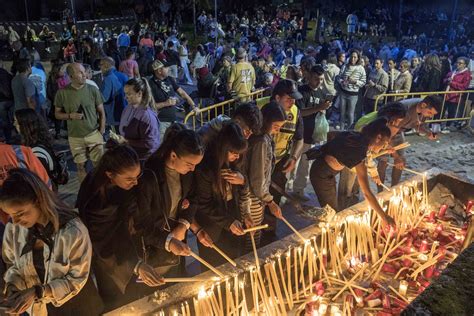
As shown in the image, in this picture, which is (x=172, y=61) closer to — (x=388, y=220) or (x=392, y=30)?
(x=388, y=220)

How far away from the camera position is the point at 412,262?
3752 mm

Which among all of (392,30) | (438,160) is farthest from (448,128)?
(392,30)

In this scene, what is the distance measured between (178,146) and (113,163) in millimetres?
510

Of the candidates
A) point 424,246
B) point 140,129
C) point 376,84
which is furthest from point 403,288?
point 376,84

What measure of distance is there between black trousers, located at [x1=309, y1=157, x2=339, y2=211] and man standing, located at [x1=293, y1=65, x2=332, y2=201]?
1576mm

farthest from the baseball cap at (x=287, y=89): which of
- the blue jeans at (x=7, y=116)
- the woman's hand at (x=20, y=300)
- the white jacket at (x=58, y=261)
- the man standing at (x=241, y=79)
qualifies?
the blue jeans at (x=7, y=116)

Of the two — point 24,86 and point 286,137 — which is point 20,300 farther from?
point 24,86

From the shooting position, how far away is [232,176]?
12.3ft

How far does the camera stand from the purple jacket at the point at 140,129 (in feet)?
16.8

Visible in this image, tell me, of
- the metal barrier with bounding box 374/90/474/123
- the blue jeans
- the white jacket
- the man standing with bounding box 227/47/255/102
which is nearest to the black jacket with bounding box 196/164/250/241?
the white jacket

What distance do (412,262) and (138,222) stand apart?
2.29 meters

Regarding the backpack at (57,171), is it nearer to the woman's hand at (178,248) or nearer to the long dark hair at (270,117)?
the woman's hand at (178,248)

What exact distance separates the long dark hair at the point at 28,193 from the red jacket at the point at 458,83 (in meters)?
9.79

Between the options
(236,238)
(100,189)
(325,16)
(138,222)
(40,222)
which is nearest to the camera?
(40,222)
